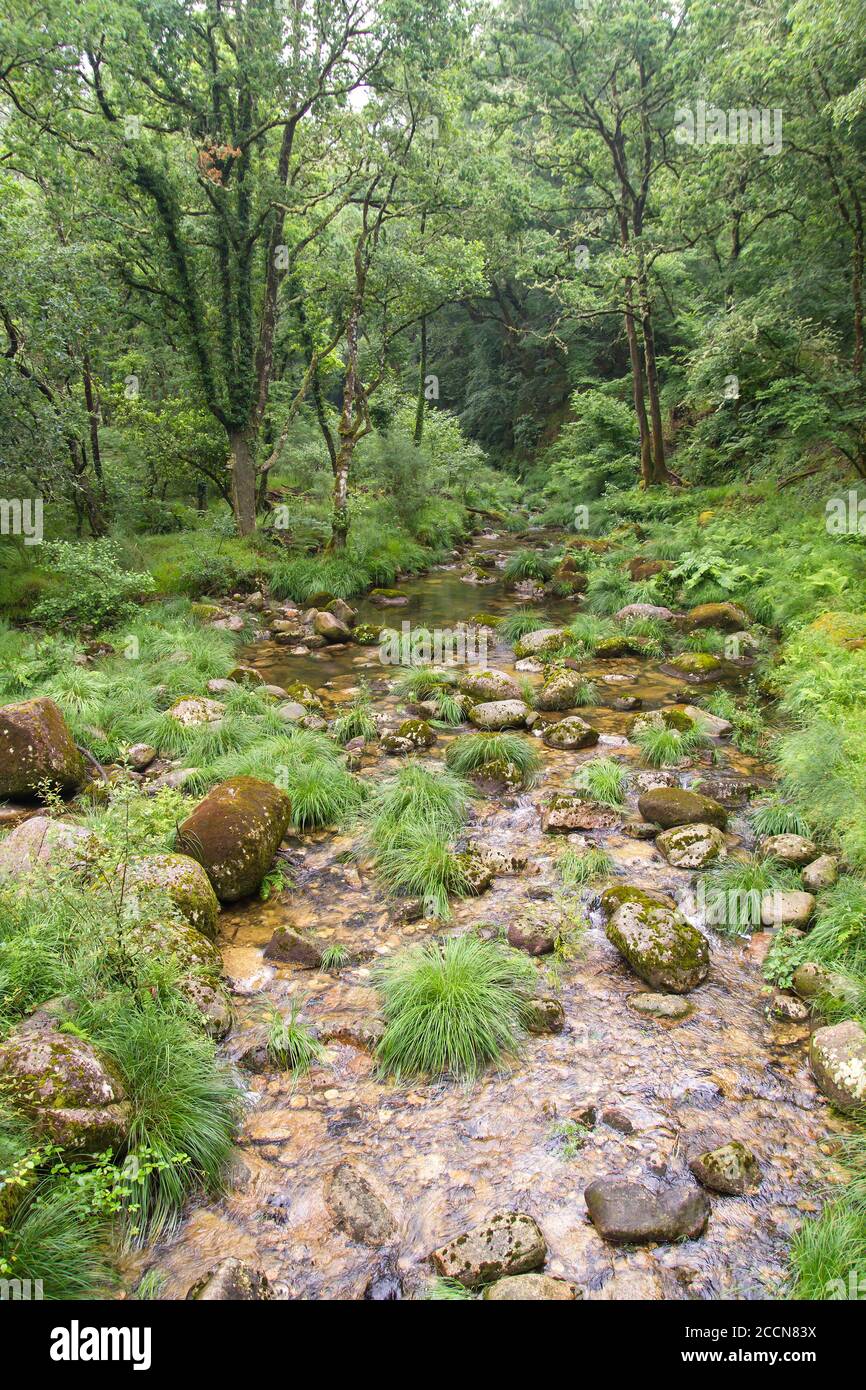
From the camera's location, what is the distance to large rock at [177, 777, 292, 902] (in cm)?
598

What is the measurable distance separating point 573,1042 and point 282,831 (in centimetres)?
323

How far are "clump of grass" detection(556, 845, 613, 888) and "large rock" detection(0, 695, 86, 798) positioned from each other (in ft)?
15.7

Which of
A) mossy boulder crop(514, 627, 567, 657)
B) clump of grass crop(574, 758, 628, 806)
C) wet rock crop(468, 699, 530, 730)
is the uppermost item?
mossy boulder crop(514, 627, 567, 657)

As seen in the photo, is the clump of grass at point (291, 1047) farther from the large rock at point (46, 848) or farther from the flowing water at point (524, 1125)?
the large rock at point (46, 848)

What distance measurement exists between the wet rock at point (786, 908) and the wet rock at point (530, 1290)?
322cm

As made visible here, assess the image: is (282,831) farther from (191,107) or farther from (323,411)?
(323,411)

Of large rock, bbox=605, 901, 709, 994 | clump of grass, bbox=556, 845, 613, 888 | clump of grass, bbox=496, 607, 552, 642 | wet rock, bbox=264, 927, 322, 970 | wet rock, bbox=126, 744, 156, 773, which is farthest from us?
clump of grass, bbox=496, 607, 552, 642

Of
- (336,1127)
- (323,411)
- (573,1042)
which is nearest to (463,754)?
(573,1042)

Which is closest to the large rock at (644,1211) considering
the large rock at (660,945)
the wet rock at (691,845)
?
the large rock at (660,945)

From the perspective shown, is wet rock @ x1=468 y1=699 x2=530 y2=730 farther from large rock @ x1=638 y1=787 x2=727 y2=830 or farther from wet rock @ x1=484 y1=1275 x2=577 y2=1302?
wet rock @ x1=484 y1=1275 x2=577 y2=1302

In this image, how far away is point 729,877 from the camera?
19.5 ft

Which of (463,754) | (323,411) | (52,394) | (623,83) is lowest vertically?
(463,754)

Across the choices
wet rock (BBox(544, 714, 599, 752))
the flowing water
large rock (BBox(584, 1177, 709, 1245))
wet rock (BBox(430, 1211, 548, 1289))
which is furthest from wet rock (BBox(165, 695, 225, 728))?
large rock (BBox(584, 1177, 709, 1245))

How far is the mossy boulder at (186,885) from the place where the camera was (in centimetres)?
521
